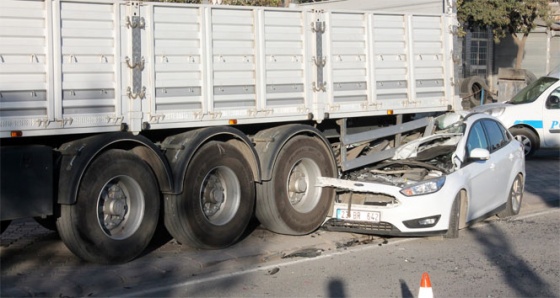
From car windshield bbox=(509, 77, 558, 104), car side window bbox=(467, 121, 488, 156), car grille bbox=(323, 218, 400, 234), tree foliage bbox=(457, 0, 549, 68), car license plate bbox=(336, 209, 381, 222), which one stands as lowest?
car grille bbox=(323, 218, 400, 234)

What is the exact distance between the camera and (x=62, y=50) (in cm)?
874

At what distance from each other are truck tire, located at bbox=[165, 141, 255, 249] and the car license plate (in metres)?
1.22

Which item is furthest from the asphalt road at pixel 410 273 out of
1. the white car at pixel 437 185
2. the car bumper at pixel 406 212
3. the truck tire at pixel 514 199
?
the truck tire at pixel 514 199

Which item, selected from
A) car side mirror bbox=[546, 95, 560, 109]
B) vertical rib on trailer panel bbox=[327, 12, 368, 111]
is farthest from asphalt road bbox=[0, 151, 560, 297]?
car side mirror bbox=[546, 95, 560, 109]

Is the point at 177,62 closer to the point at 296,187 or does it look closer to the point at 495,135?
the point at 296,187

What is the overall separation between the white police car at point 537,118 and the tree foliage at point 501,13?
299 inches

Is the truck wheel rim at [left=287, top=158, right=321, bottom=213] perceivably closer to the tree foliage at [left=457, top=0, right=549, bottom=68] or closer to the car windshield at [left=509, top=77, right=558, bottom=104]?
the car windshield at [left=509, top=77, right=558, bottom=104]

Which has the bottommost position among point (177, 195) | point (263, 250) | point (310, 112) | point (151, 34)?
point (263, 250)

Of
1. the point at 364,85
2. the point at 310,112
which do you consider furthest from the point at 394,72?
the point at 310,112

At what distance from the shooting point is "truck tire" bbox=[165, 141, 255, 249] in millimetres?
9828

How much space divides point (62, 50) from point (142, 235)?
215 centimetres

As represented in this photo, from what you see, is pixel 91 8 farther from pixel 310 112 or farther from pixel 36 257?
pixel 310 112

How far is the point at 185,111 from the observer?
9.85 metres

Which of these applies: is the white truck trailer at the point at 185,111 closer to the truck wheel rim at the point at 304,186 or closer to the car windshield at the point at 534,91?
the truck wheel rim at the point at 304,186
